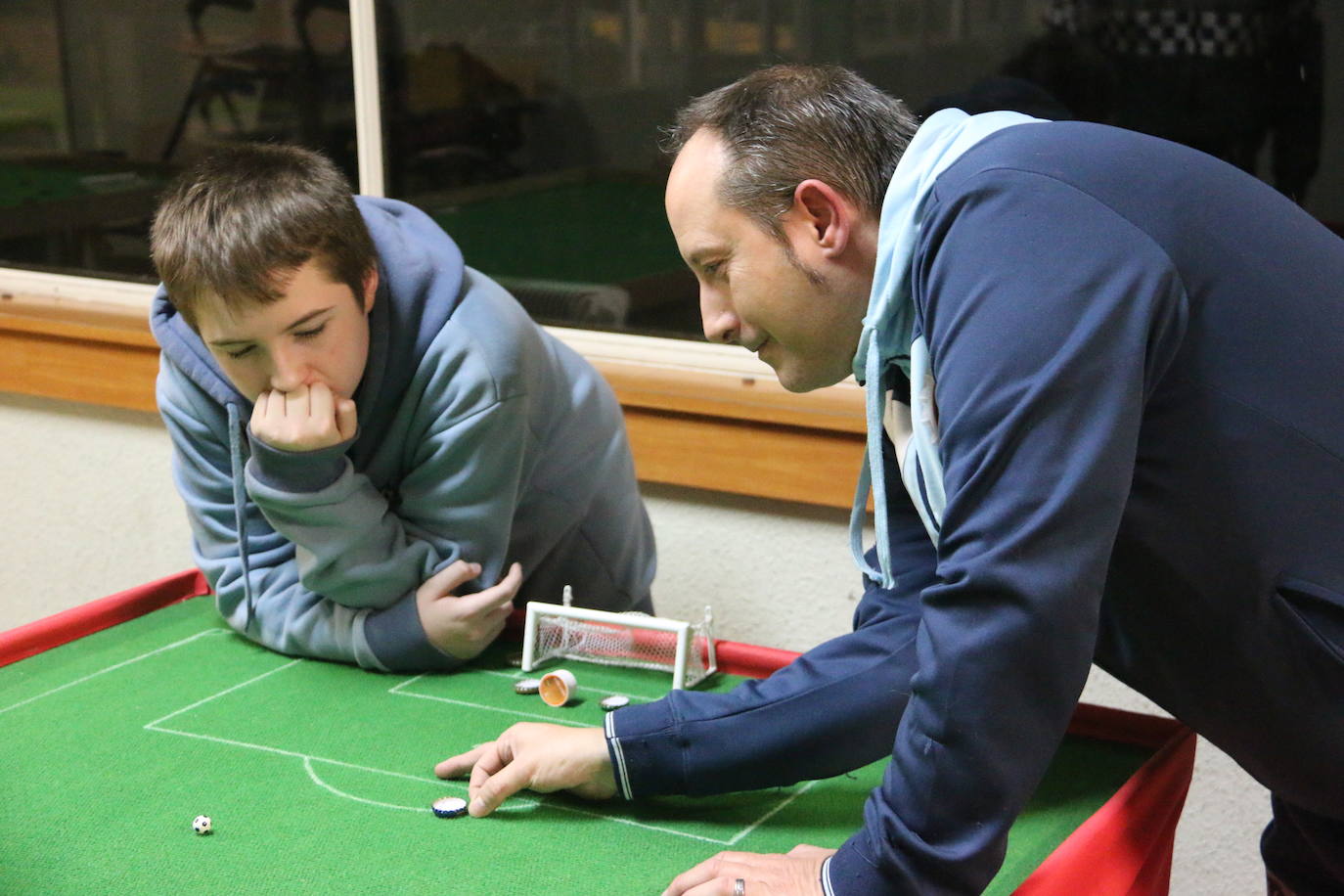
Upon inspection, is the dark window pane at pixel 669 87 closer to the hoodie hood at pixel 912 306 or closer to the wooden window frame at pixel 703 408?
the wooden window frame at pixel 703 408

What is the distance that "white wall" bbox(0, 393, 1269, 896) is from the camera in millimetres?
2168

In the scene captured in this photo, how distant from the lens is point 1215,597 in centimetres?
98

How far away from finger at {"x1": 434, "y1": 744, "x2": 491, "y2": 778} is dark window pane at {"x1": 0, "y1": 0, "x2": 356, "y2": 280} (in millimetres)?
1763

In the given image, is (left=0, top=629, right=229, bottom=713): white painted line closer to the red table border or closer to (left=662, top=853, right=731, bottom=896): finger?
the red table border

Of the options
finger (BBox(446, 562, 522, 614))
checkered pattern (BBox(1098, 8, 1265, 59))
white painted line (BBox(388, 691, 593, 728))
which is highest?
checkered pattern (BBox(1098, 8, 1265, 59))

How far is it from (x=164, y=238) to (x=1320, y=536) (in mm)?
1290

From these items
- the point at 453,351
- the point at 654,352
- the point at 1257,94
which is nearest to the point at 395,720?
the point at 453,351

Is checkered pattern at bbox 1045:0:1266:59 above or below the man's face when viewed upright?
above

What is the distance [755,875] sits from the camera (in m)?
1.06

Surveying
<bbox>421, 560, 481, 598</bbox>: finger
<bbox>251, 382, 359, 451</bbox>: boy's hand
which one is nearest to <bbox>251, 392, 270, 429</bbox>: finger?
<bbox>251, 382, 359, 451</bbox>: boy's hand

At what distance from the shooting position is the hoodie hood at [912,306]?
3.29ft

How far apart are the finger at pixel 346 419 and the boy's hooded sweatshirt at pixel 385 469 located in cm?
3

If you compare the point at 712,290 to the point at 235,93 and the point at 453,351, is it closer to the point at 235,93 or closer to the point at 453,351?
the point at 453,351

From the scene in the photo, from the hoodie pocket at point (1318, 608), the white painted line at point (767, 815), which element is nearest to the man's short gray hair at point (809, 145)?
the hoodie pocket at point (1318, 608)
